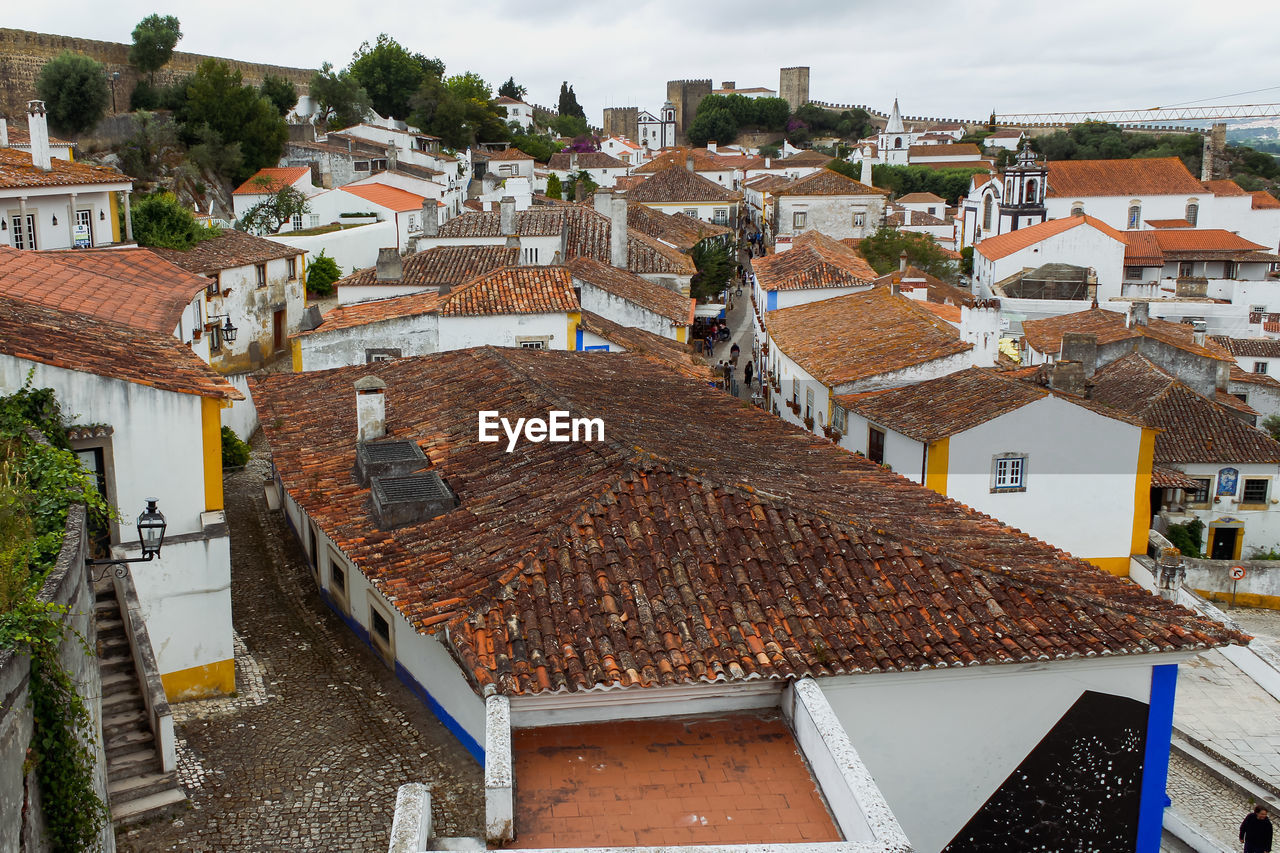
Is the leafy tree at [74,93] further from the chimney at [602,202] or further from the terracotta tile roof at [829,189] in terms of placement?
the terracotta tile roof at [829,189]

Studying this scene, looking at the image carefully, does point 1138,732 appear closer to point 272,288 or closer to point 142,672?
point 142,672

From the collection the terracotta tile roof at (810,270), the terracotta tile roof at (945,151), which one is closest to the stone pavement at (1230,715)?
the terracotta tile roof at (810,270)

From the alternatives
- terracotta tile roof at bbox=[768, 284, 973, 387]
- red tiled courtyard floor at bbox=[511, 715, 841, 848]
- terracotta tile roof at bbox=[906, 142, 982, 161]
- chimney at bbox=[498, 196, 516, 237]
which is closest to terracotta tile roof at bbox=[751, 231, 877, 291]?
terracotta tile roof at bbox=[768, 284, 973, 387]

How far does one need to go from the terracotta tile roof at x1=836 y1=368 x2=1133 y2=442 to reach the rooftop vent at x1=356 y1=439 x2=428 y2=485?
34.0ft

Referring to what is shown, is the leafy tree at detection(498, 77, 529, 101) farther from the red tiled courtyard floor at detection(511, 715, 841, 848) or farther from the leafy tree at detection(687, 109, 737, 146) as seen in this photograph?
the red tiled courtyard floor at detection(511, 715, 841, 848)

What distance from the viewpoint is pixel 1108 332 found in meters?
35.8

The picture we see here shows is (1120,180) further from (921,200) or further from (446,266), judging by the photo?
(446,266)

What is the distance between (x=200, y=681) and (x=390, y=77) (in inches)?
2738

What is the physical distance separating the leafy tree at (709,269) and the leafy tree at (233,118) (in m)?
21.1

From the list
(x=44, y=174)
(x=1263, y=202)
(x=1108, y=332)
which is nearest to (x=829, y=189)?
(x=1108, y=332)

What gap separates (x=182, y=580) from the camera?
1235 centimetres

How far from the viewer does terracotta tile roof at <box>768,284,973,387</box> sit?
24391mm

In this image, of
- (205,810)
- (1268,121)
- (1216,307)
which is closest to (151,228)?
(205,810)

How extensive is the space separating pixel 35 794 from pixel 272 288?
1114 inches
